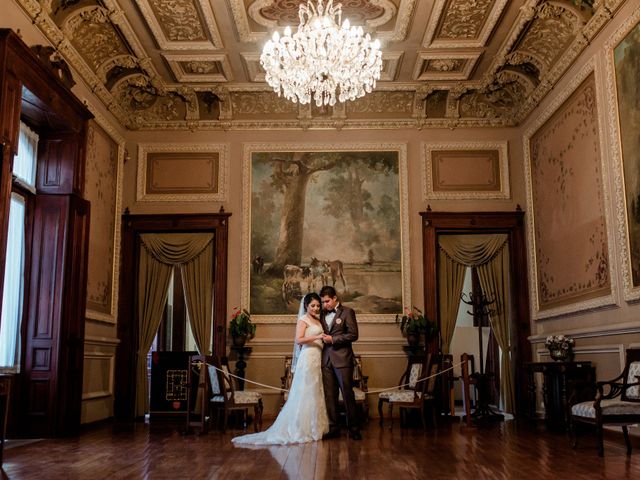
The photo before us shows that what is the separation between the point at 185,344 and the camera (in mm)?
13625

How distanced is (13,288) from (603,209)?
259 inches

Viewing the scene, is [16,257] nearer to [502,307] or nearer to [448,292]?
[448,292]

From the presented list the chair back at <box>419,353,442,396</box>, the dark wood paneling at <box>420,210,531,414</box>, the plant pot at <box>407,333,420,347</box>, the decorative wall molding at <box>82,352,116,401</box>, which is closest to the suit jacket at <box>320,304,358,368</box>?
the chair back at <box>419,353,442,396</box>

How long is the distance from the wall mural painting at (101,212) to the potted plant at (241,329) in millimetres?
1790

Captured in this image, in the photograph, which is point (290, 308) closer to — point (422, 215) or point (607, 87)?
point (422, 215)

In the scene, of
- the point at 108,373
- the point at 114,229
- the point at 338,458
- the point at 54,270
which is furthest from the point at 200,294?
the point at 338,458

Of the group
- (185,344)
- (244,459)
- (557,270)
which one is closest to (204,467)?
(244,459)

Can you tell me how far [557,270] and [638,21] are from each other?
11.1 feet

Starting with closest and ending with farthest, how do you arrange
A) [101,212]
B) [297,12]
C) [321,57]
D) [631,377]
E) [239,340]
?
1. [631,377]
2. [321,57]
3. [297,12]
4. [101,212]
5. [239,340]

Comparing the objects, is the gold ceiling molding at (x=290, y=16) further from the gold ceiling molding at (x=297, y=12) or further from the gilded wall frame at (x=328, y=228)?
the gilded wall frame at (x=328, y=228)

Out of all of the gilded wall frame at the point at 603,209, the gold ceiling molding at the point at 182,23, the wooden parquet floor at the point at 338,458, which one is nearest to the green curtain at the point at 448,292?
the gilded wall frame at the point at 603,209

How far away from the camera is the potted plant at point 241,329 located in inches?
364

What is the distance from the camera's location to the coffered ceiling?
303 inches

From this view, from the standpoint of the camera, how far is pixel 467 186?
10.0 m
